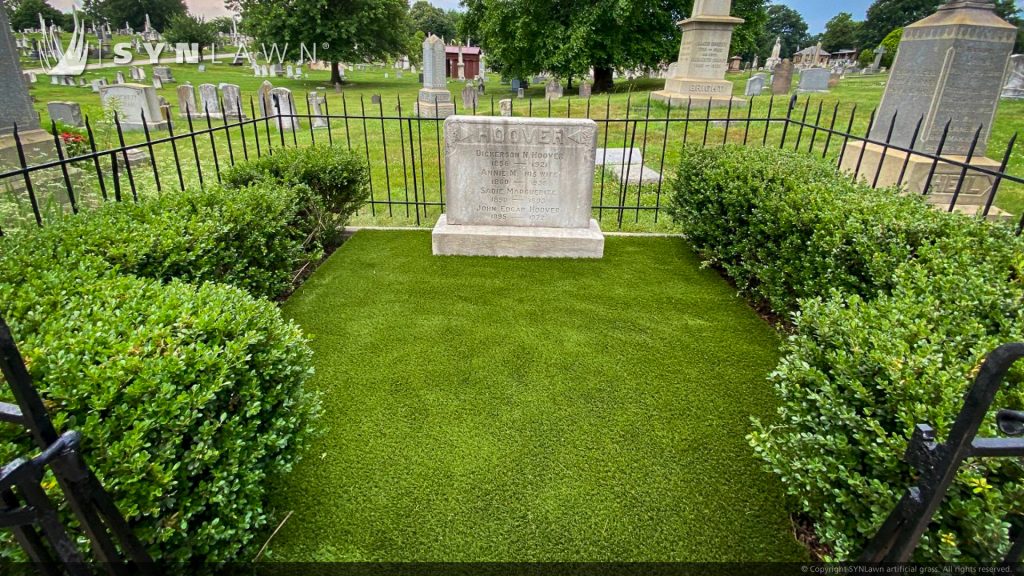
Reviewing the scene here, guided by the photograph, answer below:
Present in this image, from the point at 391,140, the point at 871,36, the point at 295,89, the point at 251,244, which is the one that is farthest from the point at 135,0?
the point at 871,36

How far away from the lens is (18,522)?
95cm

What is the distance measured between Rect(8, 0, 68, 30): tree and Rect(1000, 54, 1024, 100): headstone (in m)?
86.7

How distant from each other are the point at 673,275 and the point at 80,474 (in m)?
4.97

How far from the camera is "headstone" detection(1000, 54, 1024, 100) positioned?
63.3 feet

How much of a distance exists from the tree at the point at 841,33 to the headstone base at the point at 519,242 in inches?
3328

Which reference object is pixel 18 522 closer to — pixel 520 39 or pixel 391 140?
pixel 391 140

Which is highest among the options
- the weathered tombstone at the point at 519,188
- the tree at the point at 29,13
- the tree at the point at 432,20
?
the tree at the point at 432,20

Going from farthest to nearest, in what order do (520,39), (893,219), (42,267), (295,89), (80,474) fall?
1. (295,89)
2. (520,39)
3. (893,219)
4. (42,267)
5. (80,474)

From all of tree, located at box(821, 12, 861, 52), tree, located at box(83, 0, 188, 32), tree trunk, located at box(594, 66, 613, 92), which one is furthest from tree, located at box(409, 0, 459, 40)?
tree trunk, located at box(594, 66, 613, 92)

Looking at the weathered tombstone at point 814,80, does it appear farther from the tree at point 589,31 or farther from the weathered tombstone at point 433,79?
the weathered tombstone at point 433,79

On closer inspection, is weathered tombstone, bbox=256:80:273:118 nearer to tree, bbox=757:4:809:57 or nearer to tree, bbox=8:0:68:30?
tree, bbox=8:0:68:30

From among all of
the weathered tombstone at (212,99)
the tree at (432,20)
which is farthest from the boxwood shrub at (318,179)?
the tree at (432,20)

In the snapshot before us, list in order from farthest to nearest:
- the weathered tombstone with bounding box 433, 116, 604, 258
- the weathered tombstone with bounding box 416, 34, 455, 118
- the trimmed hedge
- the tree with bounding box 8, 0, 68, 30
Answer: the tree with bounding box 8, 0, 68, 30 < the weathered tombstone with bounding box 416, 34, 455, 118 < the weathered tombstone with bounding box 433, 116, 604, 258 < the trimmed hedge

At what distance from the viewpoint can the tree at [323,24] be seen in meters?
32.4
